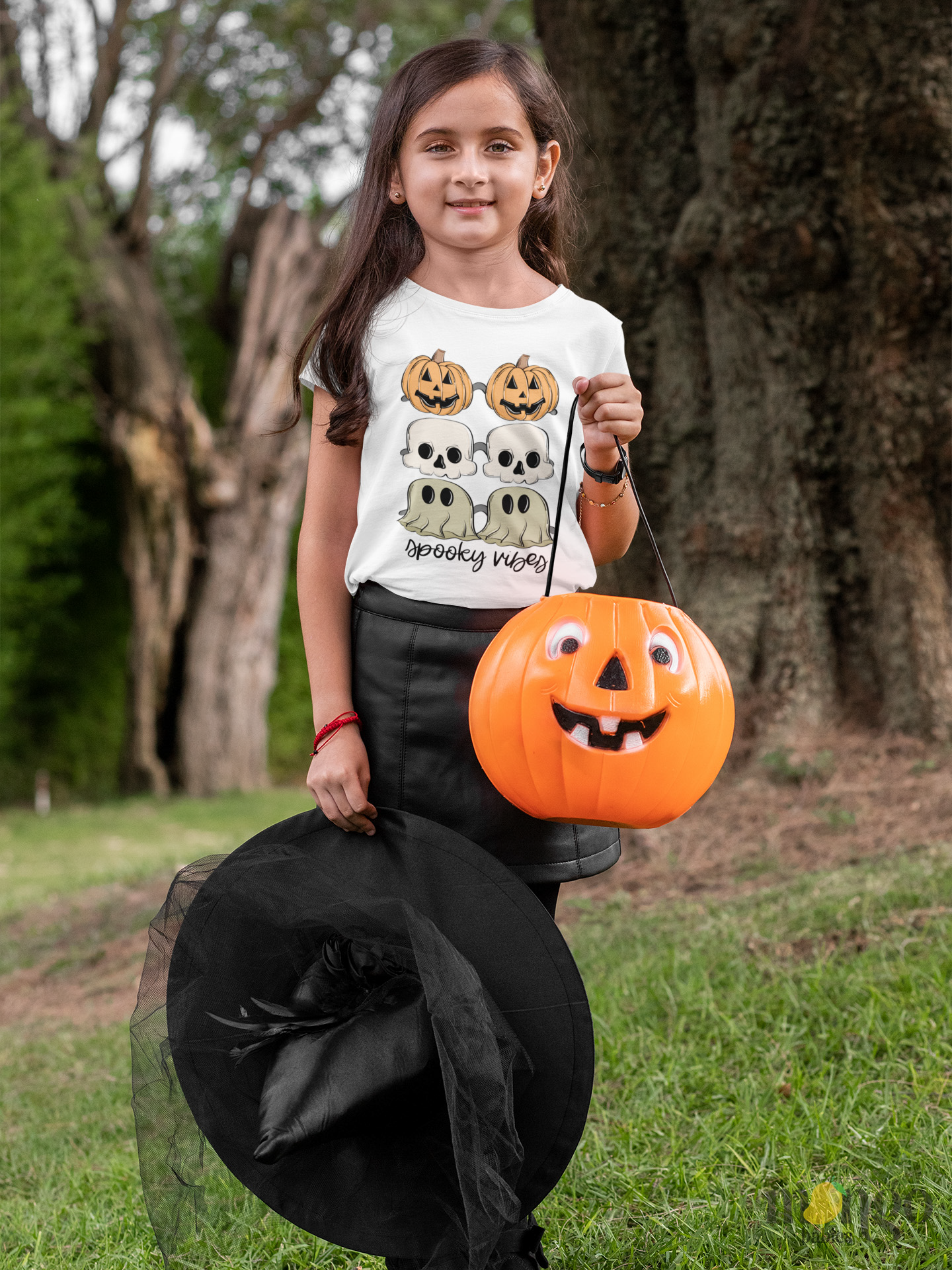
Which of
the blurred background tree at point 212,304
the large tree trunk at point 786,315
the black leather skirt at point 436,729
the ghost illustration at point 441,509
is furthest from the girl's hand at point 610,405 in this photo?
the blurred background tree at point 212,304

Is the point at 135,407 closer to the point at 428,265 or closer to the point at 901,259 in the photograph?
the point at 901,259

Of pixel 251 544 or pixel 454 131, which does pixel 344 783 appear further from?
pixel 251 544

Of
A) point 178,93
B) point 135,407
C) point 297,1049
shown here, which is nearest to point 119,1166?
point 297,1049

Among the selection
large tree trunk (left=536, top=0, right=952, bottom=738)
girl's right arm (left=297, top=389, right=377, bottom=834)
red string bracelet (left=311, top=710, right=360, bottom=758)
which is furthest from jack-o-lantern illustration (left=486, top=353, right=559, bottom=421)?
large tree trunk (left=536, top=0, right=952, bottom=738)

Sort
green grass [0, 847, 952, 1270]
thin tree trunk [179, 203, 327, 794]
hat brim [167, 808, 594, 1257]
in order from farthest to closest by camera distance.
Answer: thin tree trunk [179, 203, 327, 794], green grass [0, 847, 952, 1270], hat brim [167, 808, 594, 1257]

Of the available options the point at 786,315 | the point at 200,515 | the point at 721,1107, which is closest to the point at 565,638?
the point at 721,1107

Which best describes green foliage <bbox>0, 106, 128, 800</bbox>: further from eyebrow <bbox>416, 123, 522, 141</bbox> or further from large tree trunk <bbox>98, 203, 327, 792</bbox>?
eyebrow <bbox>416, 123, 522, 141</bbox>

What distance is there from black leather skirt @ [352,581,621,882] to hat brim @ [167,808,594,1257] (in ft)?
0.29

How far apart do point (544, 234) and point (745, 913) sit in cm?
208

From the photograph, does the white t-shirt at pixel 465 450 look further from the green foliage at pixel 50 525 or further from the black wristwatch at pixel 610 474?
the green foliage at pixel 50 525

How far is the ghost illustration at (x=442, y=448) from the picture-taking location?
164 cm

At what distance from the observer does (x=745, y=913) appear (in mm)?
3207

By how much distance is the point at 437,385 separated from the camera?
1644 mm

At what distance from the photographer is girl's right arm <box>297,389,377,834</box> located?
5.59 ft
